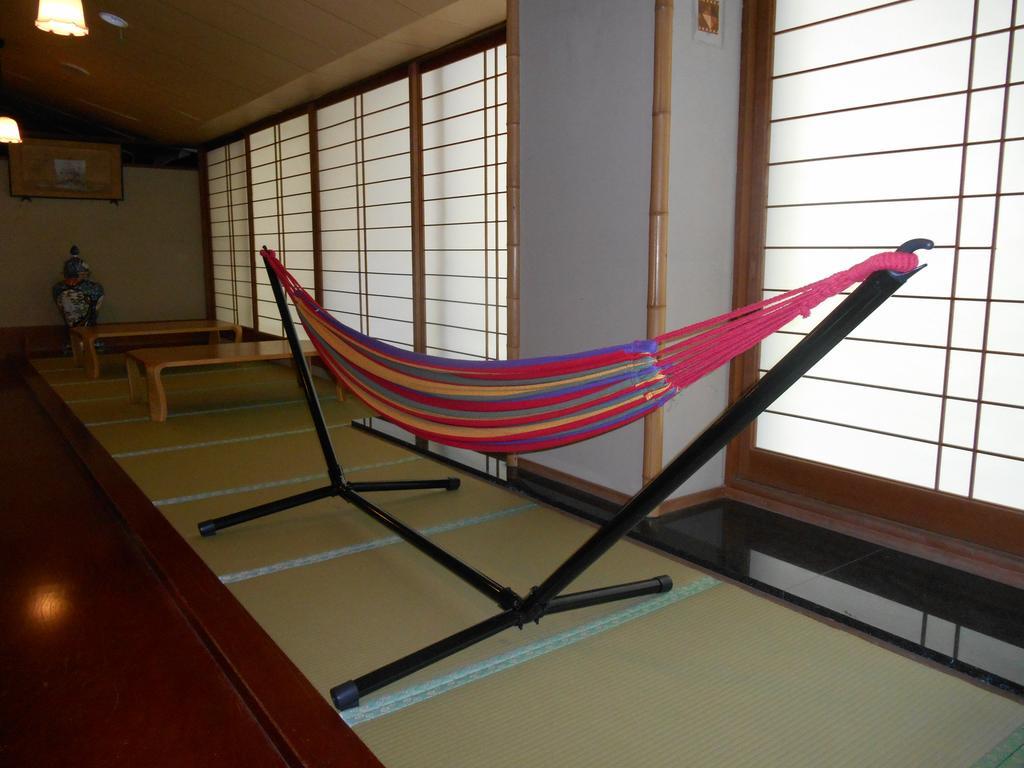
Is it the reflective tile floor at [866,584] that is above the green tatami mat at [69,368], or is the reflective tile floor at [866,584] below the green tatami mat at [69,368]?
below

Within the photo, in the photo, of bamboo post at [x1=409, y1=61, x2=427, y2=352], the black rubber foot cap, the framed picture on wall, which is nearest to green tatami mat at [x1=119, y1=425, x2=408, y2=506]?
bamboo post at [x1=409, y1=61, x2=427, y2=352]

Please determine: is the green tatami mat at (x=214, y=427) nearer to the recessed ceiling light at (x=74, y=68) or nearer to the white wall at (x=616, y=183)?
the white wall at (x=616, y=183)

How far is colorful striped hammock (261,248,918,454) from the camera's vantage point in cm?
122

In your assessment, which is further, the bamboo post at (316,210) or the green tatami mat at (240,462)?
the bamboo post at (316,210)

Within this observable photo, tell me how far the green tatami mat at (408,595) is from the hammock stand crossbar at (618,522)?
80 mm

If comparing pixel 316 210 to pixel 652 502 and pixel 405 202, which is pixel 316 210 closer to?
pixel 405 202

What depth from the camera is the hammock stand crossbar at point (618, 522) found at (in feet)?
3.61

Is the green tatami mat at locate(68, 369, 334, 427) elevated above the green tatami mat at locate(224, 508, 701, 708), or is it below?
above

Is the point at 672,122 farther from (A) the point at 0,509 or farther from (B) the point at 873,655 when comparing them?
(A) the point at 0,509

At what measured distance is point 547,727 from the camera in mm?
1419

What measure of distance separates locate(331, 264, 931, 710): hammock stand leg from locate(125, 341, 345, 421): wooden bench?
2962 millimetres

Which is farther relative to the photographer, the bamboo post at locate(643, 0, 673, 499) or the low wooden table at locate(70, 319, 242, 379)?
the low wooden table at locate(70, 319, 242, 379)

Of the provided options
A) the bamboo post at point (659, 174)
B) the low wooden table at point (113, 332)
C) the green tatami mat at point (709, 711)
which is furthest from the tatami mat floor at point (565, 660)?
the low wooden table at point (113, 332)

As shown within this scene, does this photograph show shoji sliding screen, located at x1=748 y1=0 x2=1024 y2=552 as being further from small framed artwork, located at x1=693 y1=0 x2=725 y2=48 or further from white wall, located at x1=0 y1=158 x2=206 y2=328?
white wall, located at x1=0 y1=158 x2=206 y2=328
